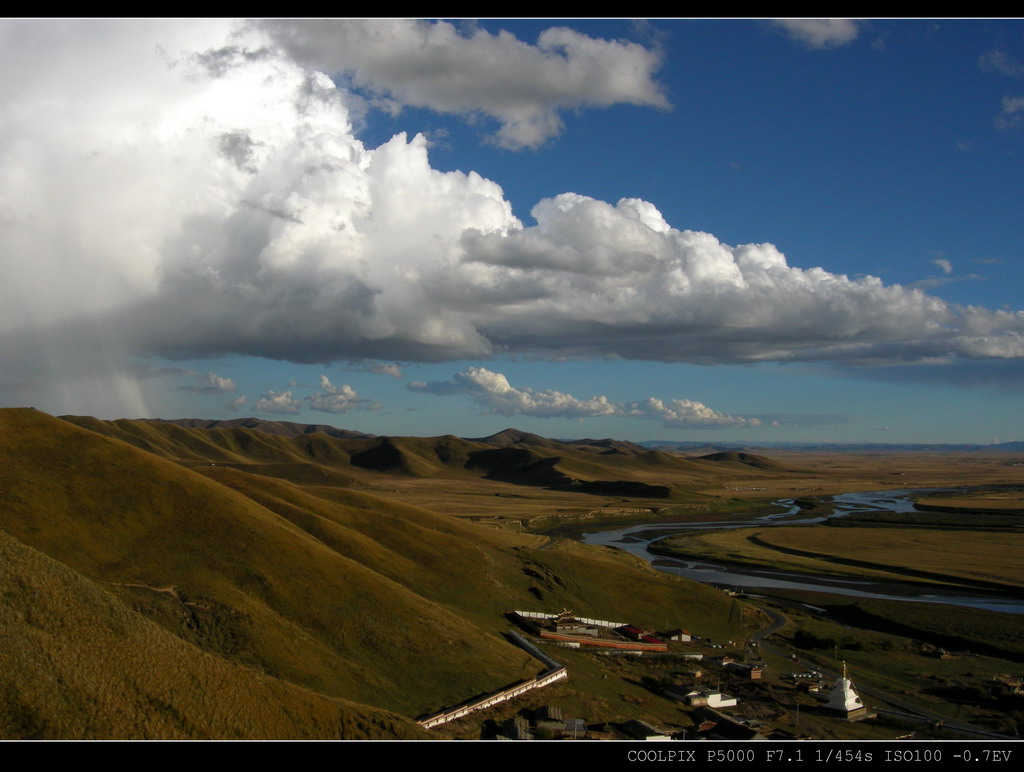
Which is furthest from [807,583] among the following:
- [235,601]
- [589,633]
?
[235,601]

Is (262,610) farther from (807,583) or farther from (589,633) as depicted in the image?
(807,583)

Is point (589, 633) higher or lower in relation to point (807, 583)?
higher

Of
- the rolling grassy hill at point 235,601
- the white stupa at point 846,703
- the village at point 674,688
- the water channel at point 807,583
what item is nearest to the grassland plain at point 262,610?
the rolling grassy hill at point 235,601

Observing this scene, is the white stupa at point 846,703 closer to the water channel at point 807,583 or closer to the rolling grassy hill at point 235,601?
the rolling grassy hill at point 235,601

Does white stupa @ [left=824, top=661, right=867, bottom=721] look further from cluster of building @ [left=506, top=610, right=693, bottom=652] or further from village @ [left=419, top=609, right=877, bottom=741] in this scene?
cluster of building @ [left=506, top=610, right=693, bottom=652]

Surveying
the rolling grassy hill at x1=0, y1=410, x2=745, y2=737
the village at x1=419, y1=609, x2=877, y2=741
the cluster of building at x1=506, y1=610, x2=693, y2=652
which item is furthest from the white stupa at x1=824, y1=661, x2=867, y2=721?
the rolling grassy hill at x1=0, y1=410, x2=745, y2=737

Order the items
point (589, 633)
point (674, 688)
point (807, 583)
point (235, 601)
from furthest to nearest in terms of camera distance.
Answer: point (807, 583) < point (589, 633) < point (674, 688) < point (235, 601)
